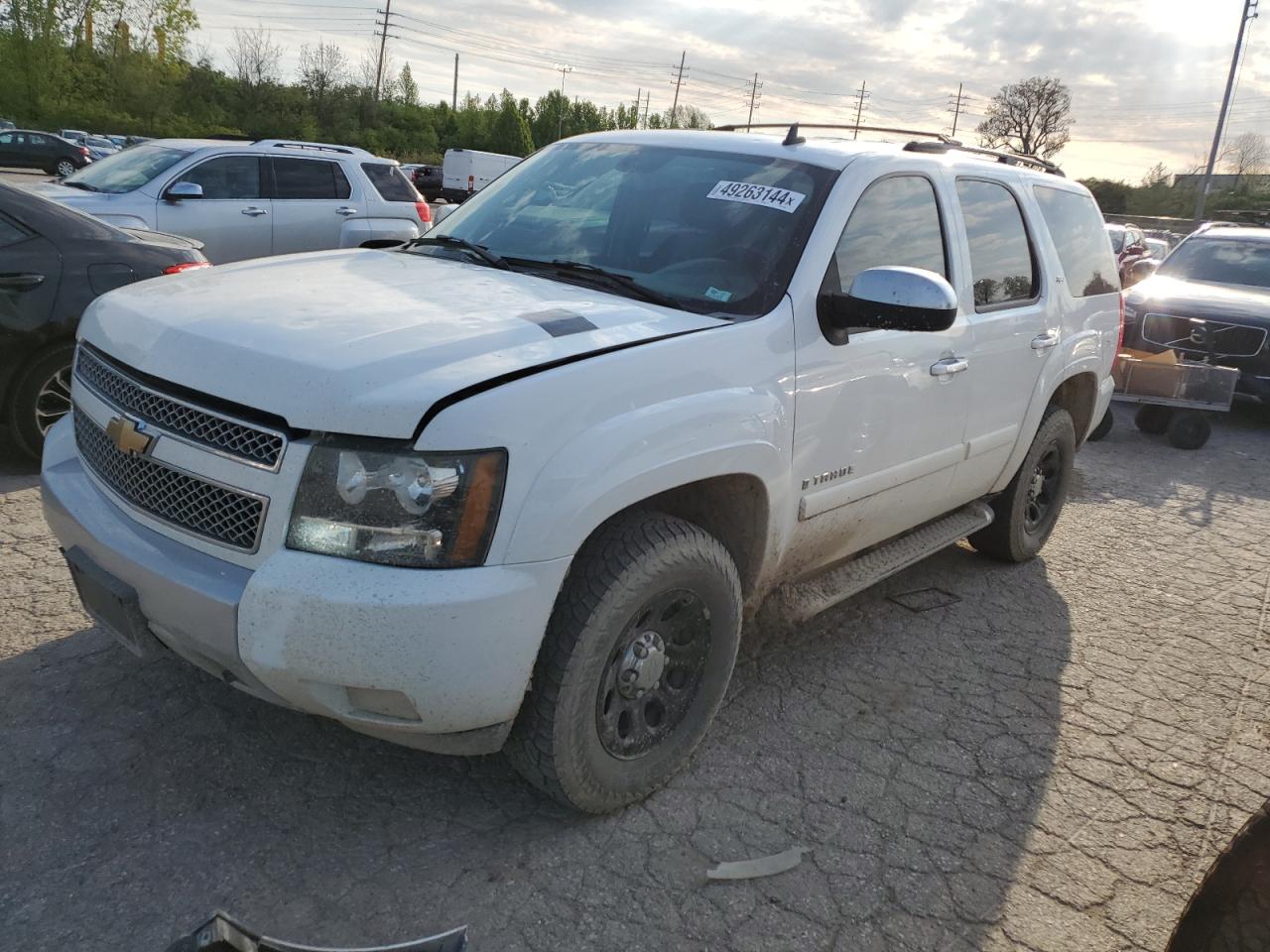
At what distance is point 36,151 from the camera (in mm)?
32000

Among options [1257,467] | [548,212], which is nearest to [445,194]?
[1257,467]

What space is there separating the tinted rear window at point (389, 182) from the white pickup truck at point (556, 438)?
766 cm

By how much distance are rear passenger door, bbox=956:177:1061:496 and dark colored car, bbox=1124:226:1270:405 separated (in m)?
5.80

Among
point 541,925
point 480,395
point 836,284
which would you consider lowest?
point 541,925

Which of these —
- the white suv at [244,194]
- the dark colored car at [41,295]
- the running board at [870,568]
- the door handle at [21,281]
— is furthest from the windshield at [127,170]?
the running board at [870,568]

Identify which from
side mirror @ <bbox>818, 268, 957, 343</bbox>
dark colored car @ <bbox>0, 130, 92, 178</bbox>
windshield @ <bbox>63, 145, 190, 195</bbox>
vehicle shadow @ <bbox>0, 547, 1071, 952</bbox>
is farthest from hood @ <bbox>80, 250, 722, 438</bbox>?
dark colored car @ <bbox>0, 130, 92, 178</bbox>

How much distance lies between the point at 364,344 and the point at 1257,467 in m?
7.95

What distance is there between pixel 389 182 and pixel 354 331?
9601 mm

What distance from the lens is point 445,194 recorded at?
1490 inches

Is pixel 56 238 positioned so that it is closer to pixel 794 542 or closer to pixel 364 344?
pixel 364 344

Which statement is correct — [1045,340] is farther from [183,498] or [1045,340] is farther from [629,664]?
[183,498]

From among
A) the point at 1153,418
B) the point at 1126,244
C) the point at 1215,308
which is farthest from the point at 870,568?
the point at 1126,244

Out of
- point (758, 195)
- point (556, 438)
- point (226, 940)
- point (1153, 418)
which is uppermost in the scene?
point (758, 195)

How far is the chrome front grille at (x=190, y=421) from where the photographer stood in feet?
7.50
